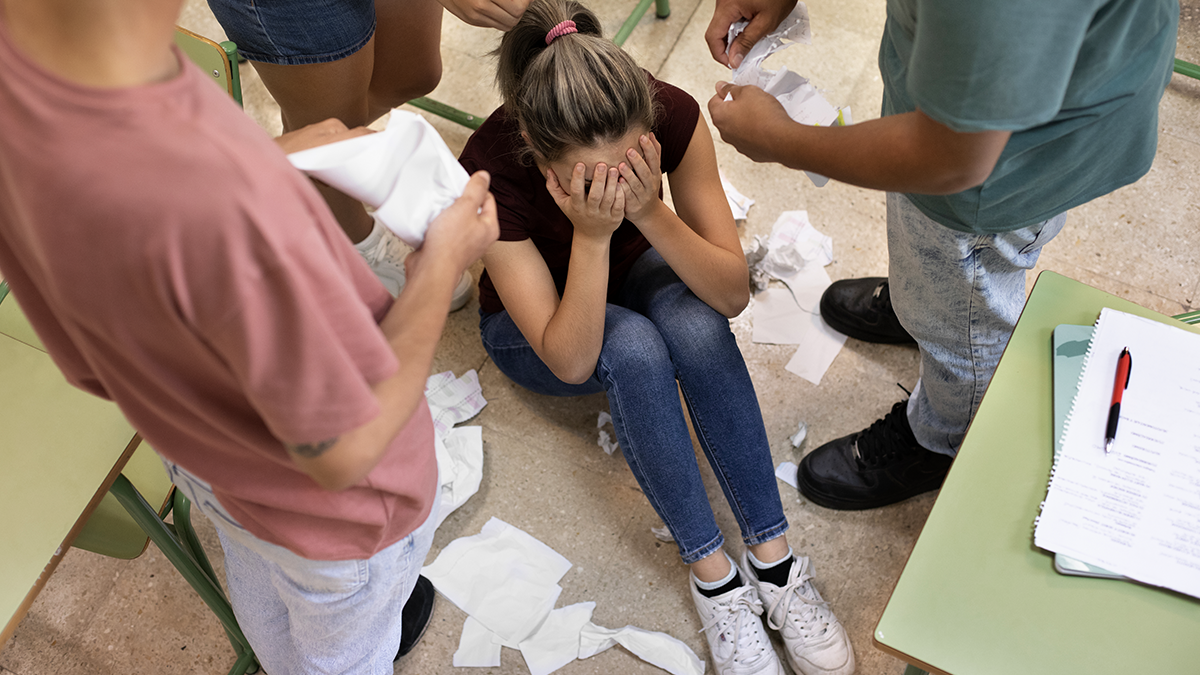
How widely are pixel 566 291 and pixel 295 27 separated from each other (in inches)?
25.3

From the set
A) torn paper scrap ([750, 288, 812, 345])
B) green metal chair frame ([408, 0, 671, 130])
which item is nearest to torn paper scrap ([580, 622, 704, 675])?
torn paper scrap ([750, 288, 812, 345])

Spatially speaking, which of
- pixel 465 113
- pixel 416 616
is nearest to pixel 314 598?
pixel 416 616

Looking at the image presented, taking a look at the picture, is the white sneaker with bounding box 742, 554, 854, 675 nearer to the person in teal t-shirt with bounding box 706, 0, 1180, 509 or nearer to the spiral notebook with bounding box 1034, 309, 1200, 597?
the person in teal t-shirt with bounding box 706, 0, 1180, 509

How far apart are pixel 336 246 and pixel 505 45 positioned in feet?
2.68

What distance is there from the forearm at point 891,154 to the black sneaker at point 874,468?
0.84m

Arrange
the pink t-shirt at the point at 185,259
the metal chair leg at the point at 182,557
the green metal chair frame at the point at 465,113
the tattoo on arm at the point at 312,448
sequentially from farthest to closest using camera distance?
the green metal chair frame at the point at 465,113, the metal chair leg at the point at 182,557, the tattoo on arm at the point at 312,448, the pink t-shirt at the point at 185,259

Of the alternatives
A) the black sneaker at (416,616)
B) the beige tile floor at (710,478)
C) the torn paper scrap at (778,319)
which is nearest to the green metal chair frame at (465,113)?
the beige tile floor at (710,478)

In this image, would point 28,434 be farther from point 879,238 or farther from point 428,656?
point 879,238

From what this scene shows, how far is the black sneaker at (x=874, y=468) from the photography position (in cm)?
170

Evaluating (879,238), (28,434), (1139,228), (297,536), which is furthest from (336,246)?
(1139,228)

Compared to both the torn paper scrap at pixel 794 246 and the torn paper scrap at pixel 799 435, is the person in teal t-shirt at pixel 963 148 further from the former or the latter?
the torn paper scrap at pixel 794 246

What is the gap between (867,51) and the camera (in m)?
2.53

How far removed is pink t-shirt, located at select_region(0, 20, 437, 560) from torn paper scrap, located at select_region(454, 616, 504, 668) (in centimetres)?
104

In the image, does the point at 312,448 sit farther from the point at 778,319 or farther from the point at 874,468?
the point at 778,319
